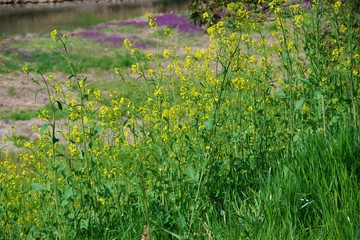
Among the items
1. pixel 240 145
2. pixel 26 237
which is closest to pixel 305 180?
pixel 240 145

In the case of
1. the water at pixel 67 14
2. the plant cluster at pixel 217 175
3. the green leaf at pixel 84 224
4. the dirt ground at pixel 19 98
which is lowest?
the water at pixel 67 14

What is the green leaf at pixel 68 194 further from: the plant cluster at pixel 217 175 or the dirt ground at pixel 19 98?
the dirt ground at pixel 19 98

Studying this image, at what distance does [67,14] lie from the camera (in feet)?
119

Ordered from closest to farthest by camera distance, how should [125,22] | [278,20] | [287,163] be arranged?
1. [287,163]
2. [278,20]
3. [125,22]

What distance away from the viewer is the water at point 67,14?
30.1 metres

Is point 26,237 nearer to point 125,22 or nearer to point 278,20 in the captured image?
point 278,20

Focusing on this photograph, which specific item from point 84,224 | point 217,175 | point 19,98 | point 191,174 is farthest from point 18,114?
point 191,174

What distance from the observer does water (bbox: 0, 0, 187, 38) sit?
30078 millimetres

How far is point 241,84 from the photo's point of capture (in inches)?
197

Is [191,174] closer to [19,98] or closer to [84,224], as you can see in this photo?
[84,224]

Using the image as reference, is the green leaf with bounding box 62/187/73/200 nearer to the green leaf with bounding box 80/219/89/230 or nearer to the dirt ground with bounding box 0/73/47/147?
the green leaf with bounding box 80/219/89/230

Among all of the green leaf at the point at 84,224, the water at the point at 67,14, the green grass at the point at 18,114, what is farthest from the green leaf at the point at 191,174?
the water at the point at 67,14

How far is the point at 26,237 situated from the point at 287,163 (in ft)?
5.77

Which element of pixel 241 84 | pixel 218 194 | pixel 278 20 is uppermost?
pixel 278 20
